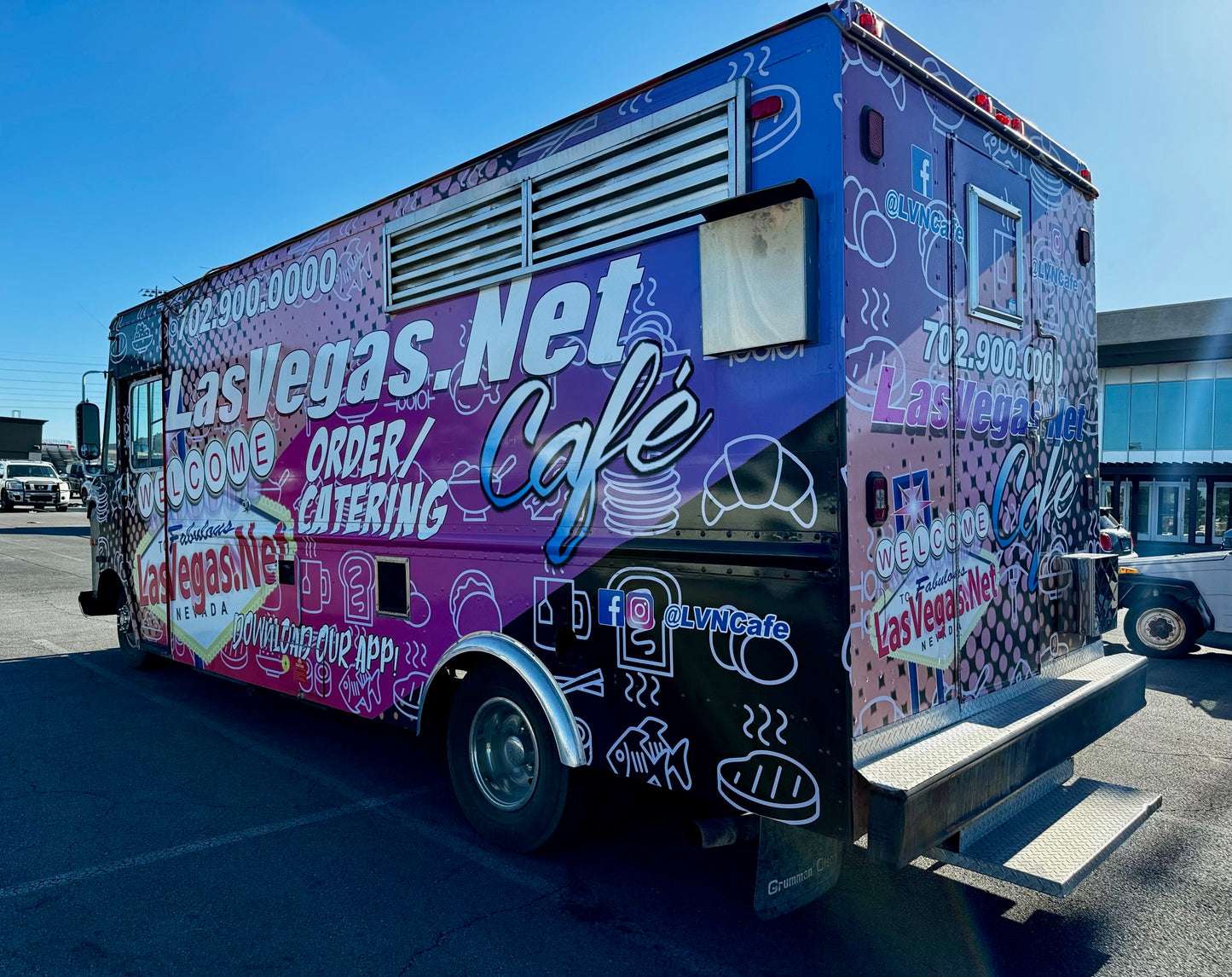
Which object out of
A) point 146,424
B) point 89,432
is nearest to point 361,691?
point 146,424

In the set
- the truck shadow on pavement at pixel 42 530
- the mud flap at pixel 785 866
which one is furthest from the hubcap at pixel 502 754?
the truck shadow on pavement at pixel 42 530

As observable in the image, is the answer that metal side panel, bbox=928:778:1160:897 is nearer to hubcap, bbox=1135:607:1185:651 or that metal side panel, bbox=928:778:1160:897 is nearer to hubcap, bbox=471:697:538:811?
hubcap, bbox=471:697:538:811

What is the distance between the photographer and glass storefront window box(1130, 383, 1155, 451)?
80.9ft

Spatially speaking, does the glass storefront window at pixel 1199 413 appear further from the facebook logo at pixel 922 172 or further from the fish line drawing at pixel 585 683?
the fish line drawing at pixel 585 683

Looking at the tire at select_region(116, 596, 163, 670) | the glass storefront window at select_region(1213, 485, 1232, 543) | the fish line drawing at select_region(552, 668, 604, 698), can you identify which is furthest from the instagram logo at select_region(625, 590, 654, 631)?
the glass storefront window at select_region(1213, 485, 1232, 543)

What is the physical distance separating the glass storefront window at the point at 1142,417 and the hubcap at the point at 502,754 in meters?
25.7

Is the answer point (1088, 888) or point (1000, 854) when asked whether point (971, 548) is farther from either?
point (1088, 888)

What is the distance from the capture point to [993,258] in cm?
371

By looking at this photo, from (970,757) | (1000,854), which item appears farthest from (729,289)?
(1000,854)

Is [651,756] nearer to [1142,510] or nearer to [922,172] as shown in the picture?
[922,172]

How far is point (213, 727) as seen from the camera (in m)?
6.26

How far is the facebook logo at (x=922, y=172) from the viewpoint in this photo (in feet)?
10.7

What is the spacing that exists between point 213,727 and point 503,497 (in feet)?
12.1

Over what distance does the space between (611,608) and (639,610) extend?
0.15 m
